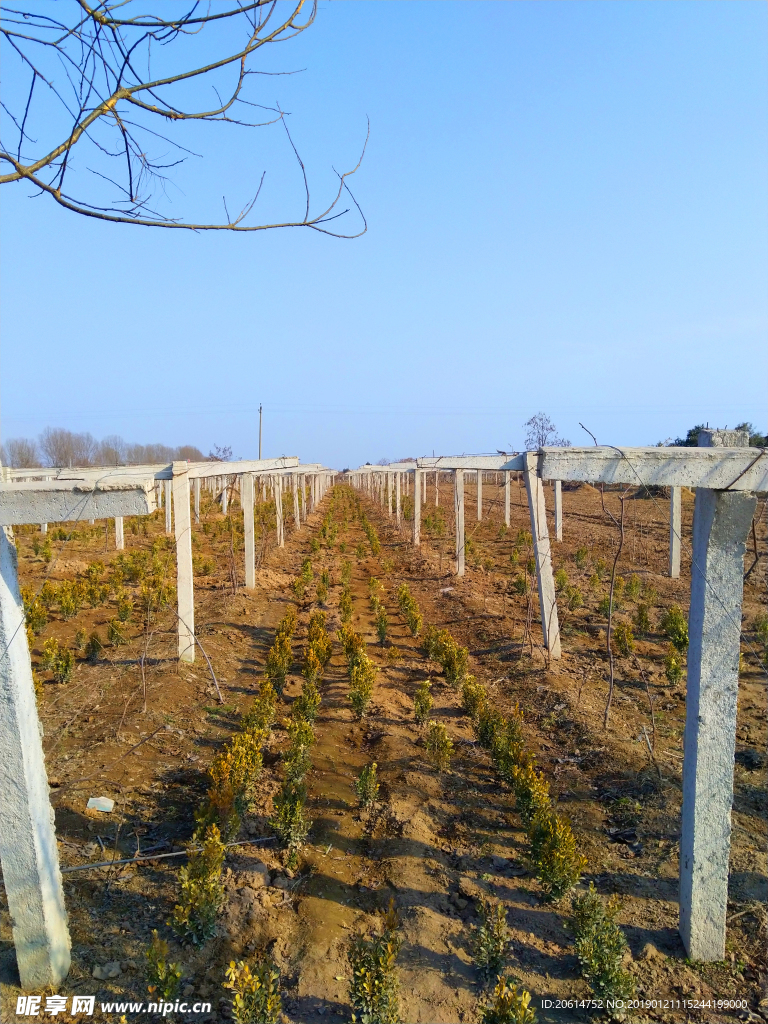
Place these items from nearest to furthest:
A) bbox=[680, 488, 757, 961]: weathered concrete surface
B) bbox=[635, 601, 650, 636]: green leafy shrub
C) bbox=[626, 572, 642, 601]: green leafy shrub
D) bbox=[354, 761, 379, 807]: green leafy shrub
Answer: bbox=[680, 488, 757, 961]: weathered concrete surface, bbox=[354, 761, 379, 807]: green leafy shrub, bbox=[635, 601, 650, 636]: green leafy shrub, bbox=[626, 572, 642, 601]: green leafy shrub

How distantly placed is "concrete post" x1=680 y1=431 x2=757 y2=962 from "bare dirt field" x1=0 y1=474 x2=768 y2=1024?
417 millimetres

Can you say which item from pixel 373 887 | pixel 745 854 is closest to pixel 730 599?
pixel 745 854

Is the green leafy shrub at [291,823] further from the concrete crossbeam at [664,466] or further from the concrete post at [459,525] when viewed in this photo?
the concrete post at [459,525]

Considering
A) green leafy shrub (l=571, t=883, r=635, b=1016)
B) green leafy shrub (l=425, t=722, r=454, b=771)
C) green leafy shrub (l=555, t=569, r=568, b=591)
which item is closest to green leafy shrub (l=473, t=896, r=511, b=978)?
green leafy shrub (l=571, t=883, r=635, b=1016)

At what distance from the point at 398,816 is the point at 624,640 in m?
4.16

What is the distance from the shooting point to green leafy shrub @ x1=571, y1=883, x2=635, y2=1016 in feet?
9.00

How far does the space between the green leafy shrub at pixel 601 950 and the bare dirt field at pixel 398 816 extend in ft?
0.54

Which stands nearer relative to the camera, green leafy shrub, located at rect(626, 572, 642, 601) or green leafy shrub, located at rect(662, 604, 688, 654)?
green leafy shrub, located at rect(662, 604, 688, 654)

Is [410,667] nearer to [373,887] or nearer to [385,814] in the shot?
[385,814]

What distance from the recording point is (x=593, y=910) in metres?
3.04

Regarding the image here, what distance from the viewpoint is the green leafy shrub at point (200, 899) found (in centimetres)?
311

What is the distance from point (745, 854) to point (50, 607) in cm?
917

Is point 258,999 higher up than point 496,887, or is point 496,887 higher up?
point 258,999

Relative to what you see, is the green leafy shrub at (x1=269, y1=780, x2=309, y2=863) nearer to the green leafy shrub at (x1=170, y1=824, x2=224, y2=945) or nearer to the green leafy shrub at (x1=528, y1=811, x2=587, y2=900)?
the green leafy shrub at (x1=170, y1=824, x2=224, y2=945)
